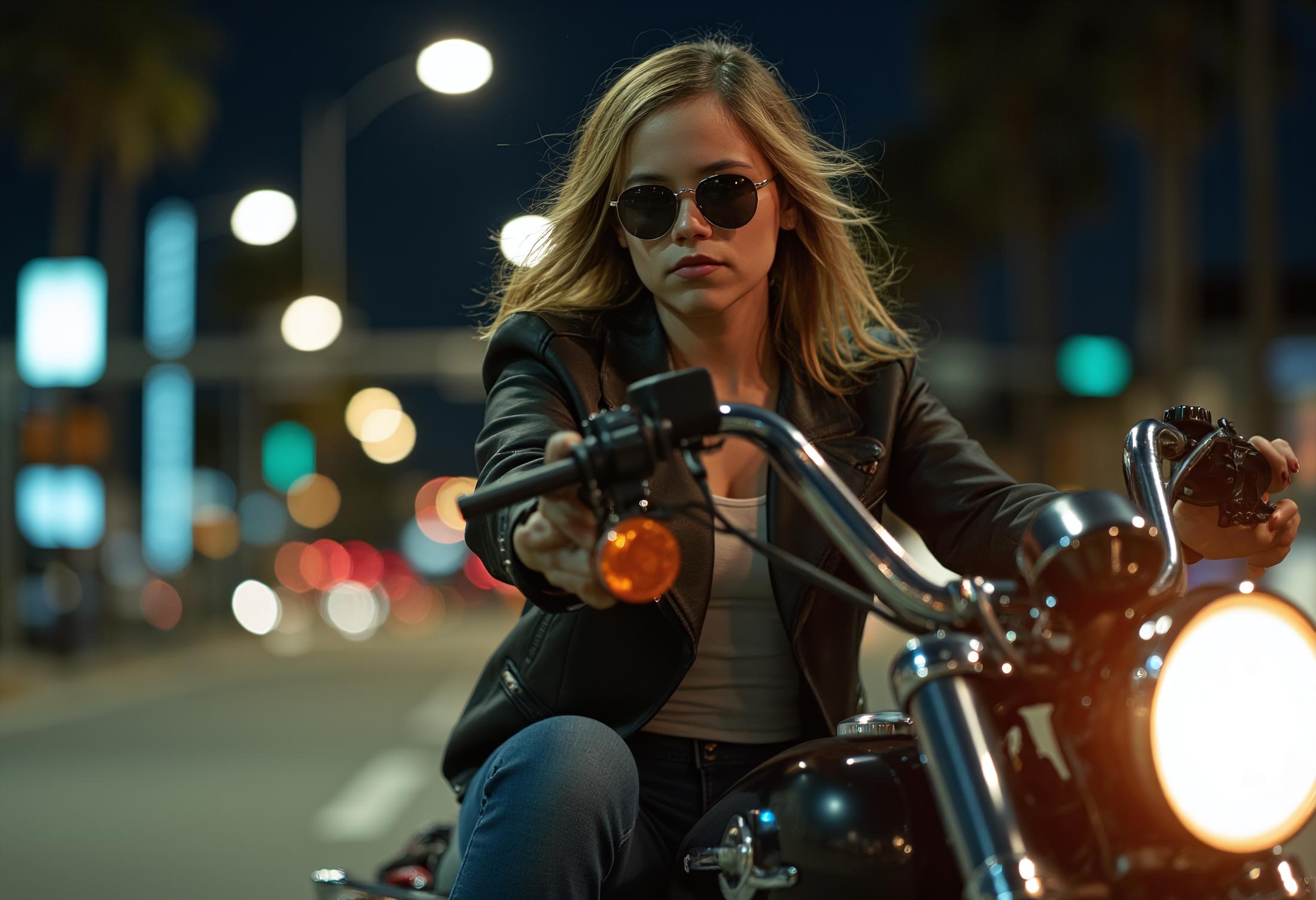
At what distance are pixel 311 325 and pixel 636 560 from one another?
26779mm

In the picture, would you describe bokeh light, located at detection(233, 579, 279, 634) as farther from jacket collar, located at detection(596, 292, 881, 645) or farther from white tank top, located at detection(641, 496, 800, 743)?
white tank top, located at detection(641, 496, 800, 743)

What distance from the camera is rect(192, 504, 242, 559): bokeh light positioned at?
36.3 m

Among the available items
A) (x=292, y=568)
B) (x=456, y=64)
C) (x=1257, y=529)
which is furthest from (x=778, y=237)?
(x=292, y=568)

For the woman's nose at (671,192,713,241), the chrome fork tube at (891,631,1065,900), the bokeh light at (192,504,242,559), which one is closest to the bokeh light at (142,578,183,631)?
the bokeh light at (192,504,242,559)

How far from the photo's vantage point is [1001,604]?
1.63 m

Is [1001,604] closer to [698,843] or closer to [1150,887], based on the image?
[1150,887]

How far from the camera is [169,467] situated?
109 feet

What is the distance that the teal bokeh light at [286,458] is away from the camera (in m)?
43.6

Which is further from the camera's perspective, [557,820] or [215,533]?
[215,533]

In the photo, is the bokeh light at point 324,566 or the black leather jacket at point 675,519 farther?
the bokeh light at point 324,566

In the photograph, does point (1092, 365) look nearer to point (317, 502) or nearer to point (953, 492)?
point (953, 492)

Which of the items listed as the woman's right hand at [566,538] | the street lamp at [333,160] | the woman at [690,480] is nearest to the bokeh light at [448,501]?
the street lamp at [333,160]

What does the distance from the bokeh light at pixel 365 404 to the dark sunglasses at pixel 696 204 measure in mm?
55193

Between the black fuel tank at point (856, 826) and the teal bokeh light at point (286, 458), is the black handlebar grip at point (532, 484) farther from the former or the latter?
the teal bokeh light at point (286, 458)
